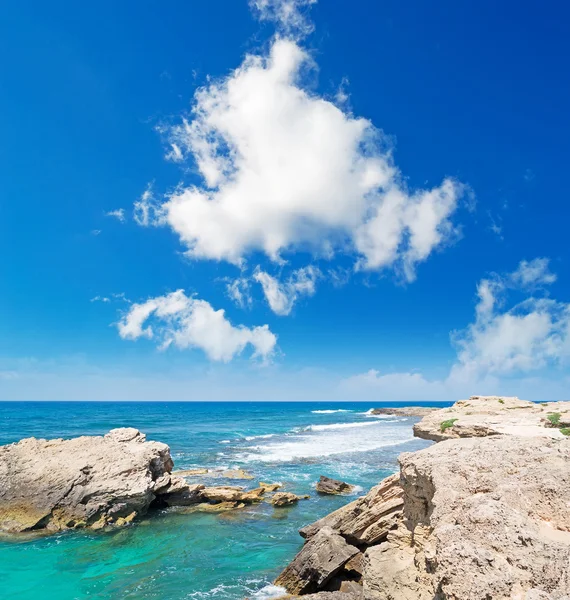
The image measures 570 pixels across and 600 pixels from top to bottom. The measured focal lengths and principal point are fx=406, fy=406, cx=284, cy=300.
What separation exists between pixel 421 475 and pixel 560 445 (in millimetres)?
2756

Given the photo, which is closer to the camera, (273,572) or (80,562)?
(273,572)

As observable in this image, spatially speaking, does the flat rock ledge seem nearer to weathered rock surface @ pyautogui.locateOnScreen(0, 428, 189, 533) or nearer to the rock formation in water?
weathered rock surface @ pyautogui.locateOnScreen(0, 428, 189, 533)

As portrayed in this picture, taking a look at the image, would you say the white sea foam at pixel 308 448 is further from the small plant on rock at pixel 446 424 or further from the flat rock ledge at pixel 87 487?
the small plant on rock at pixel 446 424

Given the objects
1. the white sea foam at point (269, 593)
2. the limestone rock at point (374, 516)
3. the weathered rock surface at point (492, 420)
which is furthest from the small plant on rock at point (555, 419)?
the white sea foam at point (269, 593)

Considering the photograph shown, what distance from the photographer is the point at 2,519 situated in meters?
18.5

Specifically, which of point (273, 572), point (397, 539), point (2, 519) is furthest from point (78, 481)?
point (397, 539)

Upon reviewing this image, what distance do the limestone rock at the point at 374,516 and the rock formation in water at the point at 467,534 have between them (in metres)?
0.04

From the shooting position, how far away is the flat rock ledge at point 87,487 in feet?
61.4

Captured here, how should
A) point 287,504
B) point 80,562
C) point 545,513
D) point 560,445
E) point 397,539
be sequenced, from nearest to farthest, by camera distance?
point 545,513 < point 560,445 < point 397,539 < point 80,562 < point 287,504

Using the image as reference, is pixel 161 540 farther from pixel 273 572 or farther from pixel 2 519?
pixel 2 519

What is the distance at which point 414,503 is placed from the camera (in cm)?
854

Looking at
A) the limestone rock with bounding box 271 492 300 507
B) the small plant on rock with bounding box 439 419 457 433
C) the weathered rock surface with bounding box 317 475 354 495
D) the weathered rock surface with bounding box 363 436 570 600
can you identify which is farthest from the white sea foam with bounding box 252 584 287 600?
the weathered rock surface with bounding box 317 475 354 495

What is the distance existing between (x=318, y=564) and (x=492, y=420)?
29.0 ft

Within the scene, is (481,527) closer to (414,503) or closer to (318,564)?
(414,503)
